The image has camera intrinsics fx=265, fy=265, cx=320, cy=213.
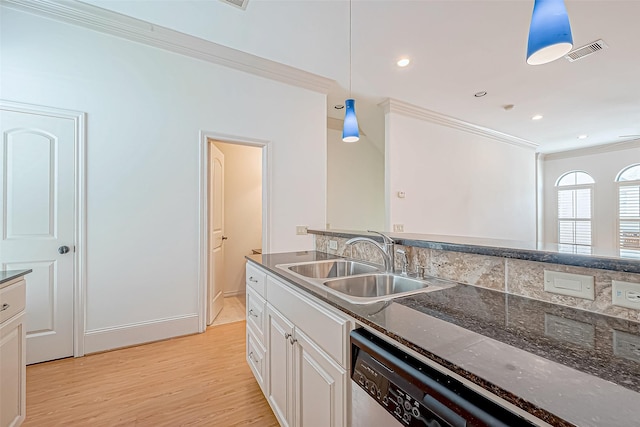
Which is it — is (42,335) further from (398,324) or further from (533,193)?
(533,193)

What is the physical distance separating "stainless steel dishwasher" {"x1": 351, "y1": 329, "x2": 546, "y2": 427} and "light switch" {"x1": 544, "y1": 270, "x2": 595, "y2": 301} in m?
0.60

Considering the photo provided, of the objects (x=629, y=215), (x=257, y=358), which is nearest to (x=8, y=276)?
(x=257, y=358)

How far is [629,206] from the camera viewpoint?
568 cm

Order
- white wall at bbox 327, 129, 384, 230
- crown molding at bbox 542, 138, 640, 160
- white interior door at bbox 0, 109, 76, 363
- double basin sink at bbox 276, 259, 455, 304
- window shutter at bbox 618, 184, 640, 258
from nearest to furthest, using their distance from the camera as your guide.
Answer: double basin sink at bbox 276, 259, 455, 304 → white interior door at bbox 0, 109, 76, 363 → white wall at bbox 327, 129, 384, 230 → window shutter at bbox 618, 184, 640, 258 → crown molding at bbox 542, 138, 640, 160

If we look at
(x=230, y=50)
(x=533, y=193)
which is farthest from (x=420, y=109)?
(x=533, y=193)

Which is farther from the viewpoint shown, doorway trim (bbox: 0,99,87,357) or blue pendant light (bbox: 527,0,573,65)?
doorway trim (bbox: 0,99,87,357)

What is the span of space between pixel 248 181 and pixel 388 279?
11.2 feet

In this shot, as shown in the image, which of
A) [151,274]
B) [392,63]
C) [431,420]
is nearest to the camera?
[431,420]

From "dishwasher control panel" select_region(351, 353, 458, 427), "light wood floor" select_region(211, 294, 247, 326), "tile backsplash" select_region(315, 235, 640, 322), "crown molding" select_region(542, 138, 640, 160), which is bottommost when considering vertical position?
"light wood floor" select_region(211, 294, 247, 326)

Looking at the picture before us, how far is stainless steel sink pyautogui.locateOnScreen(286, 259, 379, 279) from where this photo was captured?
5.53 ft

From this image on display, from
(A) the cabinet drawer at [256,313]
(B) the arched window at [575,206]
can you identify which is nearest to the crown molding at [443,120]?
(B) the arched window at [575,206]

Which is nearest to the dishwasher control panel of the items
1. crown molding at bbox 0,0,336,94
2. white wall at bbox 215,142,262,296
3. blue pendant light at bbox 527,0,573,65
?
blue pendant light at bbox 527,0,573,65

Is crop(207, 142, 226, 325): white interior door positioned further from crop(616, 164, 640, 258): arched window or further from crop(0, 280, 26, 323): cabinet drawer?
crop(616, 164, 640, 258): arched window

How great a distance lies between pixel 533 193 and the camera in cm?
606
